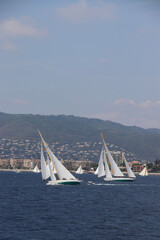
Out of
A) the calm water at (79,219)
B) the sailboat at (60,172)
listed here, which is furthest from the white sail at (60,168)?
the calm water at (79,219)

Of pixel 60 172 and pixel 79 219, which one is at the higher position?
pixel 60 172

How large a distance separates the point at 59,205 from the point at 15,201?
7.80m

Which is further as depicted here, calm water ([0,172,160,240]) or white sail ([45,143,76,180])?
white sail ([45,143,76,180])

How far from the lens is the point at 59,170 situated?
9612cm

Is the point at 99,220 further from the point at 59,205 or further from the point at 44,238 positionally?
the point at 59,205

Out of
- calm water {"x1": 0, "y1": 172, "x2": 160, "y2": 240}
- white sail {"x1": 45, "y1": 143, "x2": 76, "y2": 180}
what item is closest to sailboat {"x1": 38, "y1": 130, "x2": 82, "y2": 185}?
white sail {"x1": 45, "y1": 143, "x2": 76, "y2": 180}

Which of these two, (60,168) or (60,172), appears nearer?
(60,168)

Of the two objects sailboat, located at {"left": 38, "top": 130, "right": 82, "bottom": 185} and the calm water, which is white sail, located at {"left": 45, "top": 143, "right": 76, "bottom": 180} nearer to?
sailboat, located at {"left": 38, "top": 130, "right": 82, "bottom": 185}

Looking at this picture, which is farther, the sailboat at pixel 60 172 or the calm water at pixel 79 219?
the sailboat at pixel 60 172

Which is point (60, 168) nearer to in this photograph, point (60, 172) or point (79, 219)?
point (60, 172)

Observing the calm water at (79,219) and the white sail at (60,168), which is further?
the white sail at (60,168)

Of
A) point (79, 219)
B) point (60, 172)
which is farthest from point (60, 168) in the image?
point (79, 219)

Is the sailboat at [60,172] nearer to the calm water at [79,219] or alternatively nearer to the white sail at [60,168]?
the white sail at [60,168]

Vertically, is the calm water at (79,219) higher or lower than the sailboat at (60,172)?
lower
